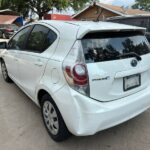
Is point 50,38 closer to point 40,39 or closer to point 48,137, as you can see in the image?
point 40,39

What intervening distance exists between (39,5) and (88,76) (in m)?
34.6

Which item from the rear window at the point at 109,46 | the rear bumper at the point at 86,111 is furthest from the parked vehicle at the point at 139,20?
the rear bumper at the point at 86,111

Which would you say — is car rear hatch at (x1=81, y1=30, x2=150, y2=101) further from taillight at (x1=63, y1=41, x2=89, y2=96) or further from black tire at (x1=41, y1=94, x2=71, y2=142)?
black tire at (x1=41, y1=94, x2=71, y2=142)

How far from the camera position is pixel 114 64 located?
281cm

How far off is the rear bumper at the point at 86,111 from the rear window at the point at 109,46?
0.48 m

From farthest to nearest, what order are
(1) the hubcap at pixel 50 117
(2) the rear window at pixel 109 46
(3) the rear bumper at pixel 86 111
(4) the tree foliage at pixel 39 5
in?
(4) the tree foliage at pixel 39 5
(1) the hubcap at pixel 50 117
(2) the rear window at pixel 109 46
(3) the rear bumper at pixel 86 111

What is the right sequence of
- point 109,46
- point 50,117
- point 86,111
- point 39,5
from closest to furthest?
point 86,111, point 109,46, point 50,117, point 39,5

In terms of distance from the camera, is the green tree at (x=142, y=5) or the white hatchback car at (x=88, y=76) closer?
the white hatchback car at (x=88, y=76)

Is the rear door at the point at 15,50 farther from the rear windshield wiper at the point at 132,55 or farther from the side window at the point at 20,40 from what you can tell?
the rear windshield wiper at the point at 132,55

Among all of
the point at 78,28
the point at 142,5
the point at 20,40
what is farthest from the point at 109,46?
the point at 142,5

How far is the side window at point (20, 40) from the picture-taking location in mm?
4223

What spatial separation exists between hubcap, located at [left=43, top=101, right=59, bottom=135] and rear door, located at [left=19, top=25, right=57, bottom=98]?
42 cm

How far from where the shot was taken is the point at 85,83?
263cm

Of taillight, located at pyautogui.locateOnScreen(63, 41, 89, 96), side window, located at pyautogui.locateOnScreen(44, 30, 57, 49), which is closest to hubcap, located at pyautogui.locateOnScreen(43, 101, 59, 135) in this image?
taillight, located at pyautogui.locateOnScreen(63, 41, 89, 96)
